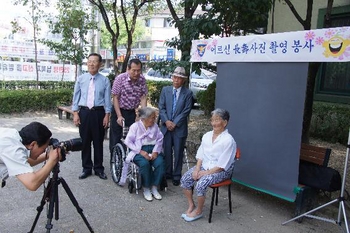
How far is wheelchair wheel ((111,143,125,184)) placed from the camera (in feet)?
14.6

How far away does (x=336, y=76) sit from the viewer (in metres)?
7.72

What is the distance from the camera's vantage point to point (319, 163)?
12.9 ft

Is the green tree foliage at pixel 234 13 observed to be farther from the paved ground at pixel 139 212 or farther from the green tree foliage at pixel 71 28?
the green tree foliage at pixel 71 28

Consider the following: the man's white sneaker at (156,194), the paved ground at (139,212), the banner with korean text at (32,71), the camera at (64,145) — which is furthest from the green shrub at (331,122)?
the banner with korean text at (32,71)

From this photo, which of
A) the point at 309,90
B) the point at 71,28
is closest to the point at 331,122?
the point at 309,90

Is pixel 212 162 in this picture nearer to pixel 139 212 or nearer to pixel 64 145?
pixel 139 212

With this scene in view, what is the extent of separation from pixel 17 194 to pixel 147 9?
35.4 feet

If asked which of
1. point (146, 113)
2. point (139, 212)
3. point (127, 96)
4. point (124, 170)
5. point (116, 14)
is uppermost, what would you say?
point (116, 14)

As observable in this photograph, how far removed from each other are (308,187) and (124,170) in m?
2.20

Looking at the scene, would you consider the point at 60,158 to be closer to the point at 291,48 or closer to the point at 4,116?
the point at 291,48

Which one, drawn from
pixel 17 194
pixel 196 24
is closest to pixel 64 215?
pixel 17 194

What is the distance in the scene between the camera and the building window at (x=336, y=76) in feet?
24.6

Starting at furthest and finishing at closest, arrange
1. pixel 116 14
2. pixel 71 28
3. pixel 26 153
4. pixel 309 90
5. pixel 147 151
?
pixel 116 14 → pixel 71 28 → pixel 309 90 → pixel 147 151 → pixel 26 153

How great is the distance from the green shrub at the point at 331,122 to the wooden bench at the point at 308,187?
2.92 metres
